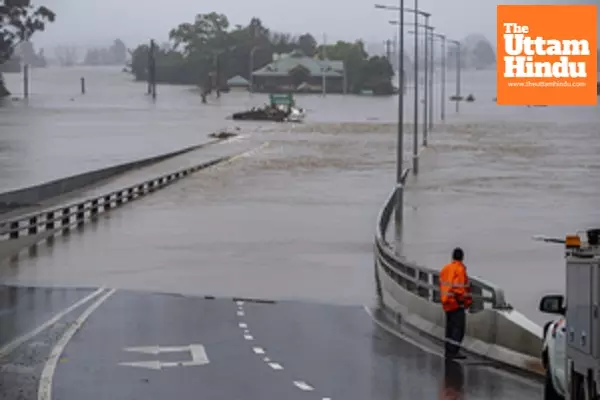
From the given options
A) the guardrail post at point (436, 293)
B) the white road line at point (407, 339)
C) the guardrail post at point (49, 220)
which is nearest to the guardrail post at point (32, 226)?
the guardrail post at point (49, 220)

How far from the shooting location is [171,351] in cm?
2306

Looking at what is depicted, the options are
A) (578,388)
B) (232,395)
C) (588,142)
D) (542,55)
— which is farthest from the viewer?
(588,142)

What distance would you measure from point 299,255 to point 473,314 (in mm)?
20296

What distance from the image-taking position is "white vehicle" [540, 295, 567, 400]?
15.1 m

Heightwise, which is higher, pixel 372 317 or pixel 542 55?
pixel 542 55

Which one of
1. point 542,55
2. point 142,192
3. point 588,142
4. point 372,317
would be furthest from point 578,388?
point 588,142

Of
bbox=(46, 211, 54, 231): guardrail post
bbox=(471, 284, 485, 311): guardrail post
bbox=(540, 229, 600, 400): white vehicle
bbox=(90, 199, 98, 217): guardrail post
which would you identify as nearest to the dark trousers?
bbox=(471, 284, 485, 311): guardrail post

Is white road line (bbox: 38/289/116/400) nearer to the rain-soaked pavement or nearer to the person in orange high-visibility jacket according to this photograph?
the rain-soaked pavement

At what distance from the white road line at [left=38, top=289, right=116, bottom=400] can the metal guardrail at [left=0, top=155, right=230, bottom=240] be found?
1383 centimetres

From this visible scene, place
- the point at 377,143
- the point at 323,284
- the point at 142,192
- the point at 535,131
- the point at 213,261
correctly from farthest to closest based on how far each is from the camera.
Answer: the point at 535,131 → the point at 377,143 → the point at 142,192 → the point at 213,261 → the point at 323,284

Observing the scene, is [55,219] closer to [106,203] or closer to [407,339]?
[106,203]

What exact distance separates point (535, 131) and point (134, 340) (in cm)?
13793

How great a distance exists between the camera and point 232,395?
18609mm

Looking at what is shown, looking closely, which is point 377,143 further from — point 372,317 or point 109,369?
point 109,369
